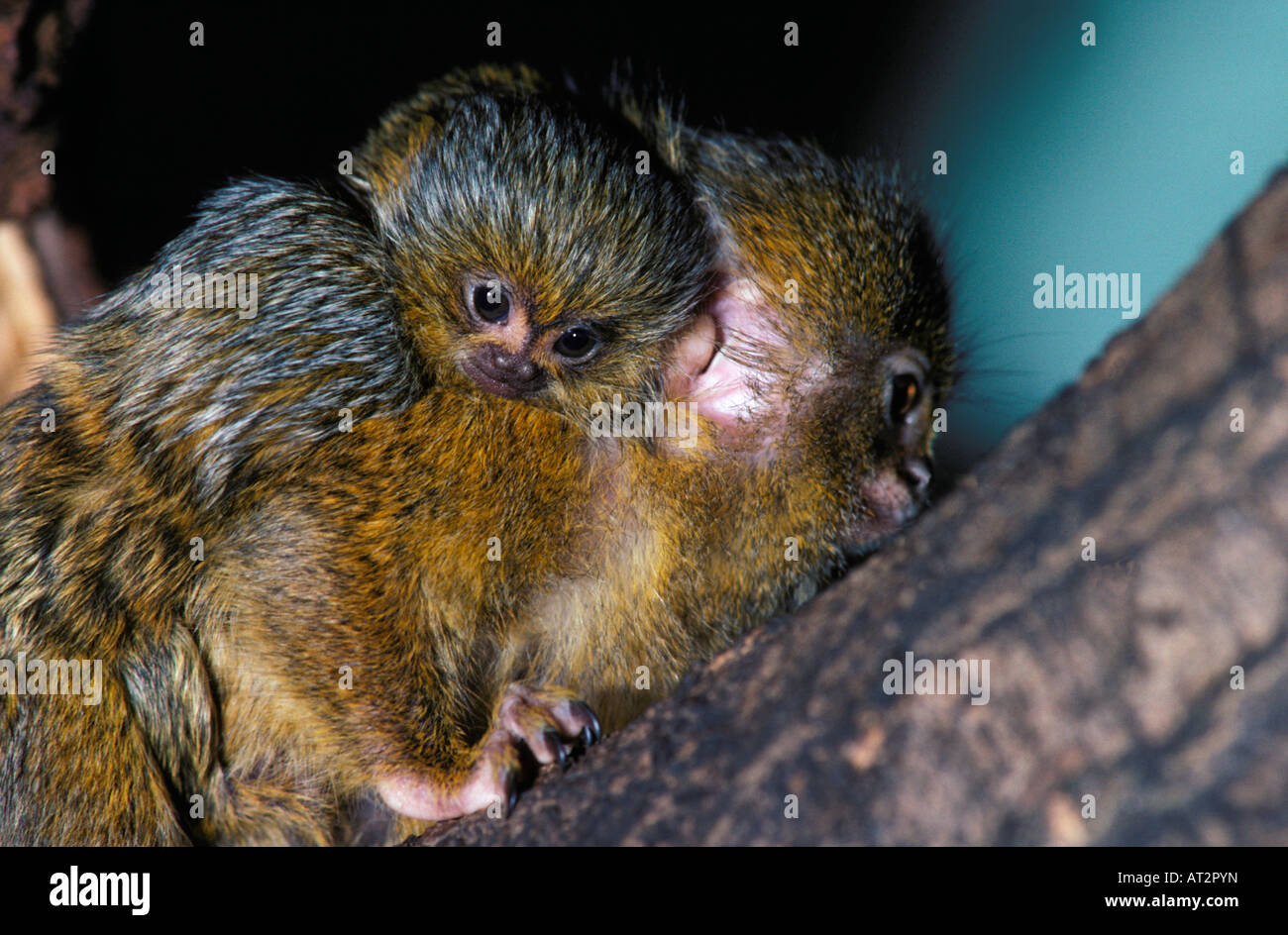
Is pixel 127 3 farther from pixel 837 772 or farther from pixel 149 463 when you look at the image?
pixel 837 772

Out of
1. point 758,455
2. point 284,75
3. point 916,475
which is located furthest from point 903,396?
point 284,75

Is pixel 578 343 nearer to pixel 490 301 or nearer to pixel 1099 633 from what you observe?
pixel 490 301

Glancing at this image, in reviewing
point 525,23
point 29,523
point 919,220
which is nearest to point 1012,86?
point 525,23

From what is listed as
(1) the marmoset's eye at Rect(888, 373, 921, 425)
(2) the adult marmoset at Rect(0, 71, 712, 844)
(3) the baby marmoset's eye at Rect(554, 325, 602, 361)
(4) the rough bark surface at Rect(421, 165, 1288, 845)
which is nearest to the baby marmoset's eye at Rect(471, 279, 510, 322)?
(2) the adult marmoset at Rect(0, 71, 712, 844)

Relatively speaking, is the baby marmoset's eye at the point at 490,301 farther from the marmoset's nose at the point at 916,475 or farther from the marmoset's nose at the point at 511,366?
the marmoset's nose at the point at 916,475

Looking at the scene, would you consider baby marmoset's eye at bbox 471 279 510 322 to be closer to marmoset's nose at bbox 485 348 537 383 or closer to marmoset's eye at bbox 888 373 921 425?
marmoset's nose at bbox 485 348 537 383
